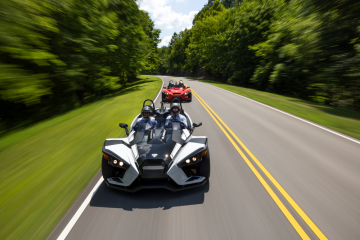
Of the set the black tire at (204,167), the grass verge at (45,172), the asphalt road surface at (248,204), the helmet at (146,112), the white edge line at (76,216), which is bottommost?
the grass verge at (45,172)

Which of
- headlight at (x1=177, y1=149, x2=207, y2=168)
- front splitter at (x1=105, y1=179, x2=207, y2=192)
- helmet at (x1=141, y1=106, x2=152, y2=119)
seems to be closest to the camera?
front splitter at (x1=105, y1=179, x2=207, y2=192)

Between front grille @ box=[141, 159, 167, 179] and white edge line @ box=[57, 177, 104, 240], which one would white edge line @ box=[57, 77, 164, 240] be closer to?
white edge line @ box=[57, 177, 104, 240]

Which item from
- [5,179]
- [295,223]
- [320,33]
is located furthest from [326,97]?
[5,179]

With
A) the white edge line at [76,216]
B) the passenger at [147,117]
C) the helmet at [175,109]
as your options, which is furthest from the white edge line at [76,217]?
the helmet at [175,109]

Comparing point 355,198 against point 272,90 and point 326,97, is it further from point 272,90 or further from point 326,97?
point 272,90

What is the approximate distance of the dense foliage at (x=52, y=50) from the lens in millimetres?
7043

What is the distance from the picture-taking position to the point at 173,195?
3.64 m

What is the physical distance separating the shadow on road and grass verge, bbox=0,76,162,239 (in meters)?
0.54

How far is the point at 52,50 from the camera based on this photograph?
9656mm

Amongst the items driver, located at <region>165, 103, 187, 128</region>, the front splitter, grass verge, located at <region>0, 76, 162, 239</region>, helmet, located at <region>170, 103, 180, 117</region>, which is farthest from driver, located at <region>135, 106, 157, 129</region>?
the front splitter

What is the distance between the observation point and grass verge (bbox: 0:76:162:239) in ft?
10.2

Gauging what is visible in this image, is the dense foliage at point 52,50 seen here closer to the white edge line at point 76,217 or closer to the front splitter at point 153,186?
the white edge line at point 76,217

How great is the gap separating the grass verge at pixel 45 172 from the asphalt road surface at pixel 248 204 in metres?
0.31

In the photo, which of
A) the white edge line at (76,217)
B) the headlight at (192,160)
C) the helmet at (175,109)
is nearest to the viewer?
the white edge line at (76,217)
